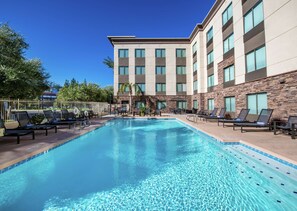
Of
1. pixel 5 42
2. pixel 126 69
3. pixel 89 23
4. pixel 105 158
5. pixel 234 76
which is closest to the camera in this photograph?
pixel 105 158

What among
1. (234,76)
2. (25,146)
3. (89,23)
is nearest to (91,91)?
(89,23)

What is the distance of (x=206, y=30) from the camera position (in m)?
21.5

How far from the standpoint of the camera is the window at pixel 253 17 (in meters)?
11.2

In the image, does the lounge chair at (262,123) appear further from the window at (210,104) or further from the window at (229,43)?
the window at (210,104)

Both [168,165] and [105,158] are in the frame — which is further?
[105,158]

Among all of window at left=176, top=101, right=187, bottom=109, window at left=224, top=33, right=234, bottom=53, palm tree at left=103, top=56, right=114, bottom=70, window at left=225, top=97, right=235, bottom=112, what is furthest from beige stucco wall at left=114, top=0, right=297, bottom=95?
palm tree at left=103, top=56, right=114, bottom=70

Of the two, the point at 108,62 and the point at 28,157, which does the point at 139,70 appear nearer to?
the point at 108,62

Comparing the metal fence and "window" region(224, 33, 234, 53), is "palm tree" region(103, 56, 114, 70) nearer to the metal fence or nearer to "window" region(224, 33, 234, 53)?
the metal fence

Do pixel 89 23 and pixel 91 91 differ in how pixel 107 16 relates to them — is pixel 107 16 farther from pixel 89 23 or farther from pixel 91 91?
pixel 91 91

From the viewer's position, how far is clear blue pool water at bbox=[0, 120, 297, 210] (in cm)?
351

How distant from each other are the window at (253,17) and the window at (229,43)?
7.14ft

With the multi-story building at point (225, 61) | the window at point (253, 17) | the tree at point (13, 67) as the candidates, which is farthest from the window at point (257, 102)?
the tree at point (13, 67)

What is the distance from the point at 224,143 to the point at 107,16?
788 inches

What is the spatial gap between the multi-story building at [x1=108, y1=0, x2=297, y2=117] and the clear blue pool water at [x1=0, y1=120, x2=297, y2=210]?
19.9 ft
